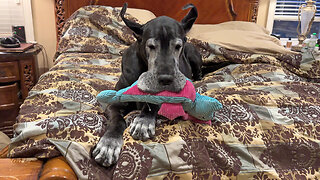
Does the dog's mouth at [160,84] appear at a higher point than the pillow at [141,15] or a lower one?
lower

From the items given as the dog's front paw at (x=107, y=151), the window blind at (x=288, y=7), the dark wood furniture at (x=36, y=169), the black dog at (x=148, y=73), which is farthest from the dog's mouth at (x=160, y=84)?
the window blind at (x=288, y=7)

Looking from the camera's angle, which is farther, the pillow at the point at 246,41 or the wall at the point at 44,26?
the wall at the point at 44,26

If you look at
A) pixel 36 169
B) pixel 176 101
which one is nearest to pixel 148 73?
pixel 176 101

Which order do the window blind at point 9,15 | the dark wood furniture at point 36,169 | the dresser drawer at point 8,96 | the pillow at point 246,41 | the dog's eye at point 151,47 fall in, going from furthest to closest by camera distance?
the window blind at point 9,15
the dresser drawer at point 8,96
the pillow at point 246,41
the dog's eye at point 151,47
the dark wood furniture at point 36,169

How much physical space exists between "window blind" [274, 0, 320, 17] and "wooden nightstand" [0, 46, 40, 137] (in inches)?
127

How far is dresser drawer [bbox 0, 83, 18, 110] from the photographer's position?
2.25 m

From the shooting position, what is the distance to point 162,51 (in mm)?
1121

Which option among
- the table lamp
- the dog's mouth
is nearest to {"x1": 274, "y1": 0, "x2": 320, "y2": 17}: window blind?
the table lamp

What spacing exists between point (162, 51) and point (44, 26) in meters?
2.46

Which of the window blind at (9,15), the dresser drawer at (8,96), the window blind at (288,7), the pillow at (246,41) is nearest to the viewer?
the pillow at (246,41)

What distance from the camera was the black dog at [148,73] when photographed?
89 cm

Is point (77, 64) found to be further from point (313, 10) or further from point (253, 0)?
point (313, 10)

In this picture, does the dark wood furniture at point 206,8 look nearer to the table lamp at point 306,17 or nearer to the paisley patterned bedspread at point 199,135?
the table lamp at point 306,17

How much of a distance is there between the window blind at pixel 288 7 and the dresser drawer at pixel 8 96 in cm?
344
